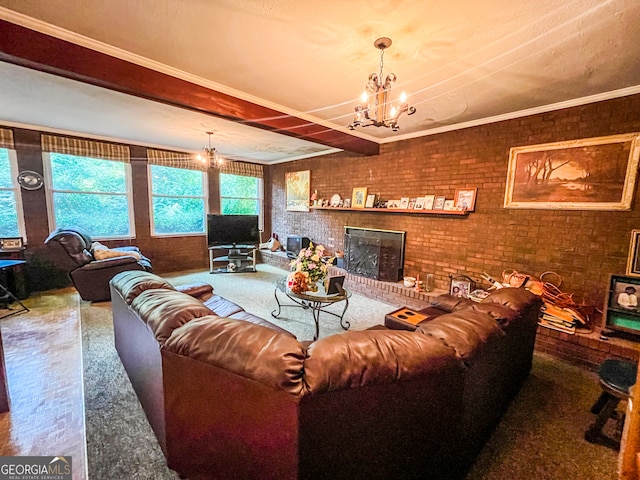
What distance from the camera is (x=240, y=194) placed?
20.0 feet

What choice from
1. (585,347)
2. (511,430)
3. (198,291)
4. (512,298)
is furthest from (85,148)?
(585,347)

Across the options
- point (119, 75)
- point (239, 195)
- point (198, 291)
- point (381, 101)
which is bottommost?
point (198, 291)

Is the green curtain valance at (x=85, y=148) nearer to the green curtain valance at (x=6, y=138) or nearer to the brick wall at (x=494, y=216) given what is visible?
the green curtain valance at (x=6, y=138)

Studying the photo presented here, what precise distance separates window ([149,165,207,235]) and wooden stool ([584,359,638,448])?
5.93 m

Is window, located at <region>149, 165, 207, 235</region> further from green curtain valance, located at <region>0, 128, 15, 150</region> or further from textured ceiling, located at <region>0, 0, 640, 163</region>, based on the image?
textured ceiling, located at <region>0, 0, 640, 163</region>

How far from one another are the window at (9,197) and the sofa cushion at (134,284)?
331 cm

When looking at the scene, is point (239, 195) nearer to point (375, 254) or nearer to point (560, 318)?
point (375, 254)

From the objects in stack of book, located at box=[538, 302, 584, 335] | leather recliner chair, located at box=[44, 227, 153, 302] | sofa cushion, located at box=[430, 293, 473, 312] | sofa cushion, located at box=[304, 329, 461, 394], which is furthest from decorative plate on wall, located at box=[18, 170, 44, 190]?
stack of book, located at box=[538, 302, 584, 335]

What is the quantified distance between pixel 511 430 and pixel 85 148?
6049mm

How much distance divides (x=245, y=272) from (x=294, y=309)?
2187 millimetres

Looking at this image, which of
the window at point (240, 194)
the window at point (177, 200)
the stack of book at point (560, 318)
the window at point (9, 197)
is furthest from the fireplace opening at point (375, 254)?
the window at point (9, 197)

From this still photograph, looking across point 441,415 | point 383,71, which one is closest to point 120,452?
point 441,415

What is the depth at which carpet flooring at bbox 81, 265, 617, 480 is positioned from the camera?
134 cm

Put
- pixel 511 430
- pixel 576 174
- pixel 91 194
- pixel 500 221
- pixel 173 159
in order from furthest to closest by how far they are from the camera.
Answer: pixel 173 159 → pixel 91 194 → pixel 500 221 → pixel 576 174 → pixel 511 430
